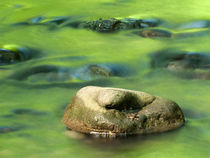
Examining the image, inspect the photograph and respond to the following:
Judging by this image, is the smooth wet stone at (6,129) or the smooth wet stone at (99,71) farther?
the smooth wet stone at (99,71)

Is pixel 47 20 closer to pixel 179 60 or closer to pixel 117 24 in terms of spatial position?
pixel 117 24

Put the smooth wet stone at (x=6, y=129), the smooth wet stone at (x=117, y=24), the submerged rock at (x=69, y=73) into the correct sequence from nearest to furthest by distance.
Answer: the smooth wet stone at (x=6, y=129) < the submerged rock at (x=69, y=73) < the smooth wet stone at (x=117, y=24)

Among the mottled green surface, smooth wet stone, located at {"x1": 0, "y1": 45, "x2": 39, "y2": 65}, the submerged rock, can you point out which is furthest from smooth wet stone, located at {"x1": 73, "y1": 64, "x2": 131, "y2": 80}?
smooth wet stone, located at {"x1": 0, "y1": 45, "x2": 39, "y2": 65}

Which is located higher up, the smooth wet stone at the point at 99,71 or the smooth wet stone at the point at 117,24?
the smooth wet stone at the point at 117,24

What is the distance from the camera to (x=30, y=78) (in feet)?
18.7

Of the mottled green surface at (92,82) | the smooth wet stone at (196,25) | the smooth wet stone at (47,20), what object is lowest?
the mottled green surface at (92,82)

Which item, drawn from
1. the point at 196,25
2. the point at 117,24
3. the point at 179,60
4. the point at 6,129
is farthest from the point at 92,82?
the point at 196,25

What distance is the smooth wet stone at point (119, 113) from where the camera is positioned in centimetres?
379

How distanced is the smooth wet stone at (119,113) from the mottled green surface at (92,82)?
0.10 m

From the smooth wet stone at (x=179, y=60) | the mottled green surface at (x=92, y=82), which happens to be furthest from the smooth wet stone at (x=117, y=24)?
the smooth wet stone at (x=179, y=60)

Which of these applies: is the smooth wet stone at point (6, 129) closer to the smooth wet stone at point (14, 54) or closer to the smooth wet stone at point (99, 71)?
the smooth wet stone at point (99, 71)

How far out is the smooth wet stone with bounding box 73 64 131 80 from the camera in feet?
18.7

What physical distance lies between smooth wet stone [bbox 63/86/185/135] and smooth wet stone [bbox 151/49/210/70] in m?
2.13

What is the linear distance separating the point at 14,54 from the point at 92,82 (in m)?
1.58
